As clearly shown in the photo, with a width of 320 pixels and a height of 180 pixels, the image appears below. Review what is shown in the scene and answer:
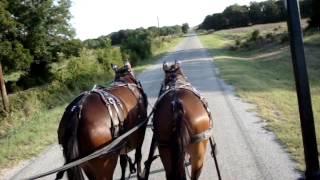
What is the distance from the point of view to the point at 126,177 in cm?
749

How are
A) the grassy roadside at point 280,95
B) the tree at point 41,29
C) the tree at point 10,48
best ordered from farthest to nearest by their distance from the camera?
the tree at point 41,29 < the tree at point 10,48 < the grassy roadside at point 280,95

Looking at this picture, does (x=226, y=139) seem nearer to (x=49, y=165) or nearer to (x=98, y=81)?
(x=49, y=165)

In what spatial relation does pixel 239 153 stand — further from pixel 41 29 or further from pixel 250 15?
pixel 250 15

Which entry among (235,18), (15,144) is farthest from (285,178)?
(235,18)

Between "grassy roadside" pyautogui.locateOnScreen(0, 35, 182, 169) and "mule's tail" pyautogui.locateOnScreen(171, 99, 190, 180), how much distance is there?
4995 millimetres

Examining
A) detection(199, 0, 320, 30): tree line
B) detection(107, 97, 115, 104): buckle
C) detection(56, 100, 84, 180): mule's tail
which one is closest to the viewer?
detection(56, 100, 84, 180): mule's tail

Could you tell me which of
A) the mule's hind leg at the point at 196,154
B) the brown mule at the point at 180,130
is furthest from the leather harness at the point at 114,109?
the mule's hind leg at the point at 196,154

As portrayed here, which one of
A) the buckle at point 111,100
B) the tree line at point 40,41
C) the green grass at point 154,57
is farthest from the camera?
the tree line at point 40,41

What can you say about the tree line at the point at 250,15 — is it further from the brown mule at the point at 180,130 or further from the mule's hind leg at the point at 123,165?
the brown mule at the point at 180,130

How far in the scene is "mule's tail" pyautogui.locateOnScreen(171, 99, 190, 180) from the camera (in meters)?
4.99

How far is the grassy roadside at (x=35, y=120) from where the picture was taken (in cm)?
1000

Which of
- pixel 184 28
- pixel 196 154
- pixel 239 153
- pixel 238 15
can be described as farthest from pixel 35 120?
pixel 184 28

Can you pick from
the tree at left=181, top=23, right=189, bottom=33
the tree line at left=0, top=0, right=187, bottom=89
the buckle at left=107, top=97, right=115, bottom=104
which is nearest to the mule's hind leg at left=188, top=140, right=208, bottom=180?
the buckle at left=107, top=97, right=115, bottom=104

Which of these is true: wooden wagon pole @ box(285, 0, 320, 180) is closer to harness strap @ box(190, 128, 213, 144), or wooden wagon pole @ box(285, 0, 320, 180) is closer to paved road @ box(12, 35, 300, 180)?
harness strap @ box(190, 128, 213, 144)
